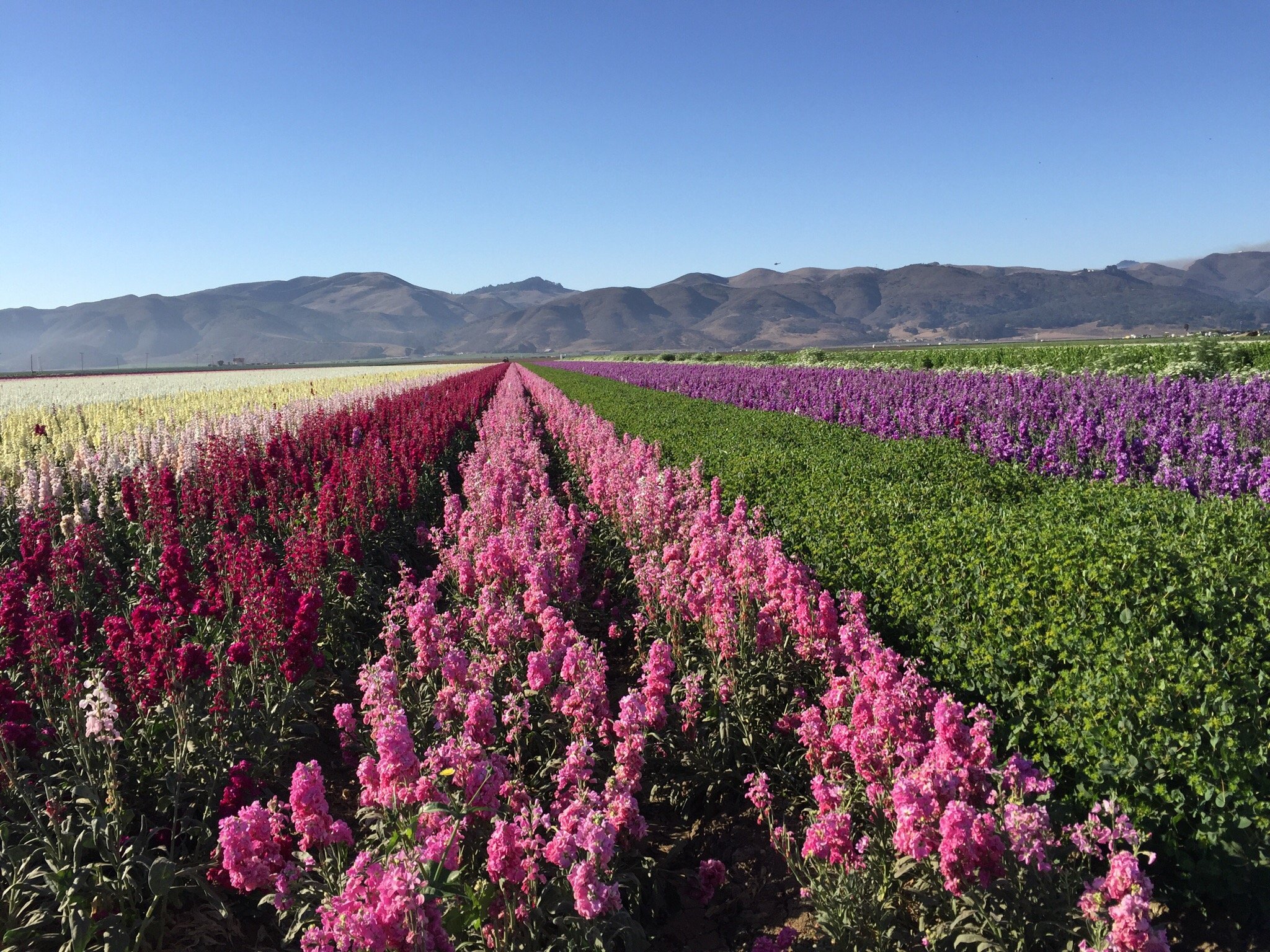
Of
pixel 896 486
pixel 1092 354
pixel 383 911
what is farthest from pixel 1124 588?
pixel 1092 354

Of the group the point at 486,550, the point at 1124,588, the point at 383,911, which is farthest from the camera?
the point at 486,550

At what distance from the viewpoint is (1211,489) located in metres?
7.78

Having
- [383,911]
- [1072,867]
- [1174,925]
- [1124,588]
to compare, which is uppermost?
[1124,588]

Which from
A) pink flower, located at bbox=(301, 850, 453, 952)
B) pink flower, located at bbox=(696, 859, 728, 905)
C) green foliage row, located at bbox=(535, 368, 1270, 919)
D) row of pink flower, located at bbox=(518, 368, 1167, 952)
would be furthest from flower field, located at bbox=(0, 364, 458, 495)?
green foliage row, located at bbox=(535, 368, 1270, 919)

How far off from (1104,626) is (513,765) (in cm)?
318

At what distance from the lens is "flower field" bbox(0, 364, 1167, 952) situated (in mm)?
2709

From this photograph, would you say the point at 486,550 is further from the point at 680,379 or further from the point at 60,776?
the point at 680,379

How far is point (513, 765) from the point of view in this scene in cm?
444

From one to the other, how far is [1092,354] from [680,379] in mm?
14135

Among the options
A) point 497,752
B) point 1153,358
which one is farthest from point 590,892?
point 1153,358

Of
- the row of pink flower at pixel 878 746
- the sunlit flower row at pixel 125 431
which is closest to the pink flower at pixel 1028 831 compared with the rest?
the row of pink flower at pixel 878 746

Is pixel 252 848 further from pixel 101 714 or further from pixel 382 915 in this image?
pixel 101 714

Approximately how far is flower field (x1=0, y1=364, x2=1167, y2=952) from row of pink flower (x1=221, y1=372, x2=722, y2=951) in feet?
0.06

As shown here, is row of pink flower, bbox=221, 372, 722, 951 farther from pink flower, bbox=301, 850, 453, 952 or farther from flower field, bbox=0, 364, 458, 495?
flower field, bbox=0, 364, 458, 495
